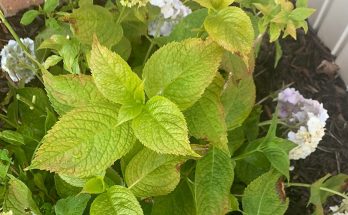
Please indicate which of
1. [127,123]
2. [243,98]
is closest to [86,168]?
[127,123]

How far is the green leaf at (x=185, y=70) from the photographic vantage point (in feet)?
2.82

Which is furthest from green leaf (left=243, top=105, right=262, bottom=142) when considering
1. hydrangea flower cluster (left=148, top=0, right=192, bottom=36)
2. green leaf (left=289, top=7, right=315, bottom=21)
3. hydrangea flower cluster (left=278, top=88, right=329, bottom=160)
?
green leaf (left=289, top=7, right=315, bottom=21)

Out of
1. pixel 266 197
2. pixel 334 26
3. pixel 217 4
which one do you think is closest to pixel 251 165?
pixel 266 197

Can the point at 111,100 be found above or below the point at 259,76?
above

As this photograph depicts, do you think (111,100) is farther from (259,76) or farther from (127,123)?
(259,76)

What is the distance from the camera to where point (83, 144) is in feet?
2.66

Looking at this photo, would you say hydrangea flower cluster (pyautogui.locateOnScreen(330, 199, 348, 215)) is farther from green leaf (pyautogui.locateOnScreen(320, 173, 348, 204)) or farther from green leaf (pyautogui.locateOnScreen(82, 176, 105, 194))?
green leaf (pyautogui.locateOnScreen(82, 176, 105, 194))

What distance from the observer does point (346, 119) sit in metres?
1.65

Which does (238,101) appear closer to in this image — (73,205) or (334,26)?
(73,205)

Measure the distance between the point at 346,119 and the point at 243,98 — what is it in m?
0.61

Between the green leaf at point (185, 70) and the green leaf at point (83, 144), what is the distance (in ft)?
0.32

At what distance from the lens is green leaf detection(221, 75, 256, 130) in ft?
3.73

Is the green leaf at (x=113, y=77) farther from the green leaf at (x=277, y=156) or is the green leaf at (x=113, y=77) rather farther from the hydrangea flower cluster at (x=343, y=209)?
the hydrangea flower cluster at (x=343, y=209)

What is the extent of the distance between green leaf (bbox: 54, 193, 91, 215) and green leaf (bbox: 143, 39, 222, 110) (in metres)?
0.23
